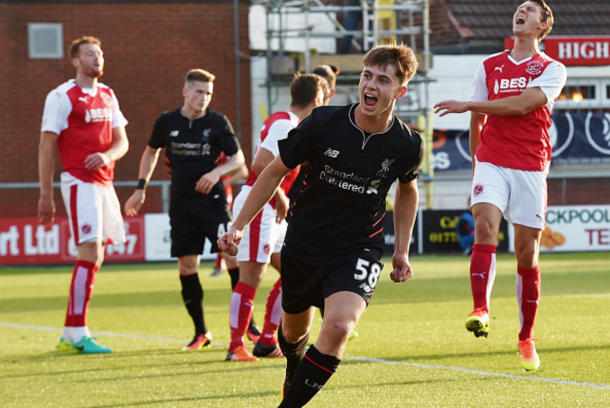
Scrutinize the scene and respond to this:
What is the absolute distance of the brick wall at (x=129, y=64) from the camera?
79.8ft

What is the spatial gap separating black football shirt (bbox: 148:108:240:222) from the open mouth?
378cm

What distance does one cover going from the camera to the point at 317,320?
9977 mm

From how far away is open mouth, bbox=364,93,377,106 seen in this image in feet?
15.9

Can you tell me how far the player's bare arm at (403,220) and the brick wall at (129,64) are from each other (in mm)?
19263

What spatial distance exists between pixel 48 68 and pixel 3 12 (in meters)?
1.60

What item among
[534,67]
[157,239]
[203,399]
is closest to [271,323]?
[203,399]

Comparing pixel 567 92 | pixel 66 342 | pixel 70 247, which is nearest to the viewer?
pixel 66 342

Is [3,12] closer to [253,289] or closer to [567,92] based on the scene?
[567,92]

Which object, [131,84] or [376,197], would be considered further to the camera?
[131,84]

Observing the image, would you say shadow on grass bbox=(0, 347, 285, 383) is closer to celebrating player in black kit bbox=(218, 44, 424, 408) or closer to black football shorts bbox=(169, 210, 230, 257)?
black football shorts bbox=(169, 210, 230, 257)

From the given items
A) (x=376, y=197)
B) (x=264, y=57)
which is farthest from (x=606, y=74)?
(x=376, y=197)

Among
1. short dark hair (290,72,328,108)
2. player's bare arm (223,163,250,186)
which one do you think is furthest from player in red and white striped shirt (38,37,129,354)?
short dark hair (290,72,328,108)

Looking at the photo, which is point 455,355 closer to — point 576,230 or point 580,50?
point 576,230

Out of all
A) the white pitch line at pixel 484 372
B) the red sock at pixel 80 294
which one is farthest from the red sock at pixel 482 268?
the red sock at pixel 80 294
